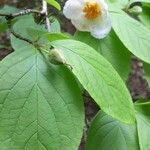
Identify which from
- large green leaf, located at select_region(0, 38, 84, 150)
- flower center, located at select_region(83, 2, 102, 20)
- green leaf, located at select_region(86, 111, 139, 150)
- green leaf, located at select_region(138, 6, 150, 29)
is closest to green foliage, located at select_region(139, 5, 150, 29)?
green leaf, located at select_region(138, 6, 150, 29)

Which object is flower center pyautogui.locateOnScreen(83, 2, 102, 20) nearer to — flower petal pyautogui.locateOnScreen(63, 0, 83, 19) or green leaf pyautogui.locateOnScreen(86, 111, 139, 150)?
flower petal pyautogui.locateOnScreen(63, 0, 83, 19)

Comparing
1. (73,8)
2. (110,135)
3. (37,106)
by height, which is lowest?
(110,135)

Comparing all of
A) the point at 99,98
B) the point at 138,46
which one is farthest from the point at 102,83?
the point at 138,46

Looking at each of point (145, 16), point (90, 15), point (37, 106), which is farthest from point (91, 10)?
point (37, 106)

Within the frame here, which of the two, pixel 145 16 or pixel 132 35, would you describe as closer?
pixel 132 35

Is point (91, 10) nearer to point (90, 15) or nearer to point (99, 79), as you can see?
point (90, 15)

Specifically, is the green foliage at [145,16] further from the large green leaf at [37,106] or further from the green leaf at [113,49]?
the large green leaf at [37,106]
